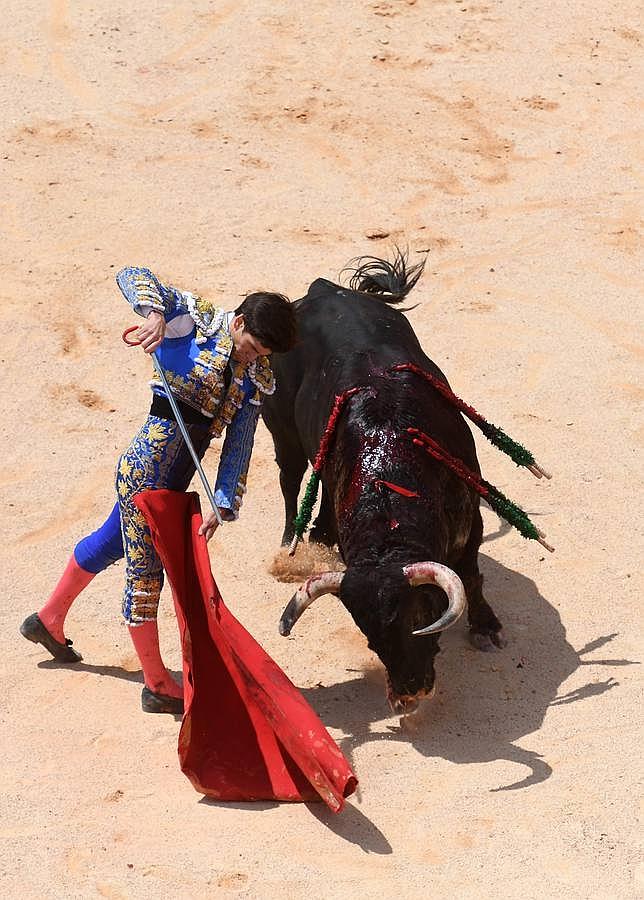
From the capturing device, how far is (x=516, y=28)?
36.6ft

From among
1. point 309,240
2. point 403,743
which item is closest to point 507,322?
point 309,240

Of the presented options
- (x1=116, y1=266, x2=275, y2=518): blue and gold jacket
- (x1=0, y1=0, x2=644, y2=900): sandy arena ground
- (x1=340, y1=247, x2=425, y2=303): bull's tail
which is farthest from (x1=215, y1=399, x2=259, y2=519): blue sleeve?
(x1=340, y1=247, x2=425, y2=303): bull's tail

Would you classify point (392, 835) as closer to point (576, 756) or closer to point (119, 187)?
point (576, 756)

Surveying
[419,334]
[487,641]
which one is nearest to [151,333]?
[487,641]

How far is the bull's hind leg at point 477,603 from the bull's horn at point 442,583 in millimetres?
737

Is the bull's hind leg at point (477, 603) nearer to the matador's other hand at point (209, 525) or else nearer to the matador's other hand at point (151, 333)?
the matador's other hand at point (209, 525)

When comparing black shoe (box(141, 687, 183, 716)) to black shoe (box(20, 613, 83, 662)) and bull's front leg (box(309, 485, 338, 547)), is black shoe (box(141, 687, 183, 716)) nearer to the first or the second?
black shoe (box(20, 613, 83, 662))

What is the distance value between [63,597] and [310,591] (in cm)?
104

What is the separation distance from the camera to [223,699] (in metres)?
4.64

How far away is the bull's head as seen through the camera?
459cm

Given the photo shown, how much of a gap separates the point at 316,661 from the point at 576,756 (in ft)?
3.87

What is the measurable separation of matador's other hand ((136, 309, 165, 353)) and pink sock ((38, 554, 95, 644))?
1.17 m

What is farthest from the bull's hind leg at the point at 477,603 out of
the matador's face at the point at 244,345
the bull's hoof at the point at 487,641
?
the matador's face at the point at 244,345

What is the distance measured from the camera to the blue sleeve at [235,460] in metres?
4.62
